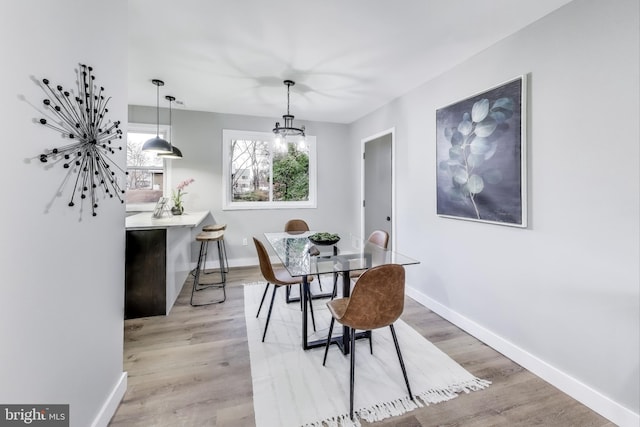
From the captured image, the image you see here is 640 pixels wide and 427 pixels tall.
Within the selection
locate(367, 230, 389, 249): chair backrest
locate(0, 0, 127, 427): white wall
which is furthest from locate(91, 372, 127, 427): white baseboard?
locate(367, 230, 389, 249): chair backrest

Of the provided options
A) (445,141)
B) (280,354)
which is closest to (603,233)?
(445,141)

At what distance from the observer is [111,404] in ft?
5.19

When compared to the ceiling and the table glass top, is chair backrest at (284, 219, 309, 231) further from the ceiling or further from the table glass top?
the ceiling

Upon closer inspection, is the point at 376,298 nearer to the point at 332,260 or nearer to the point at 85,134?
the point at 332,260

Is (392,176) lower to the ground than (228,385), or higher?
higher

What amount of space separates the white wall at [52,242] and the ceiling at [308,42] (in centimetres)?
68

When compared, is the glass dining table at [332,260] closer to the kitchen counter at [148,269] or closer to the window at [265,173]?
the kitchen counter at [148,269]

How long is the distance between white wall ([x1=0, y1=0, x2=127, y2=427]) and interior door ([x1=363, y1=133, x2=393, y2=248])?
337 cm

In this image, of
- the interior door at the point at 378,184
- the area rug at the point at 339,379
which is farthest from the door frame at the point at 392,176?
the area rug at the point at 339,379

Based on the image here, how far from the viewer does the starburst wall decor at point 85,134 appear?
1.10m

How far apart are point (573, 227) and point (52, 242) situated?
9.25 ft

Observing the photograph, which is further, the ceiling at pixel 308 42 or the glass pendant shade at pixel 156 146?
the glass pendant shade at pixel 156 146

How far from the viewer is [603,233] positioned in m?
1.66

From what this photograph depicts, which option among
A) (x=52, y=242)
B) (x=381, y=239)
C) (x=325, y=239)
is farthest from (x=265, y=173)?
(x=52, y=242)
